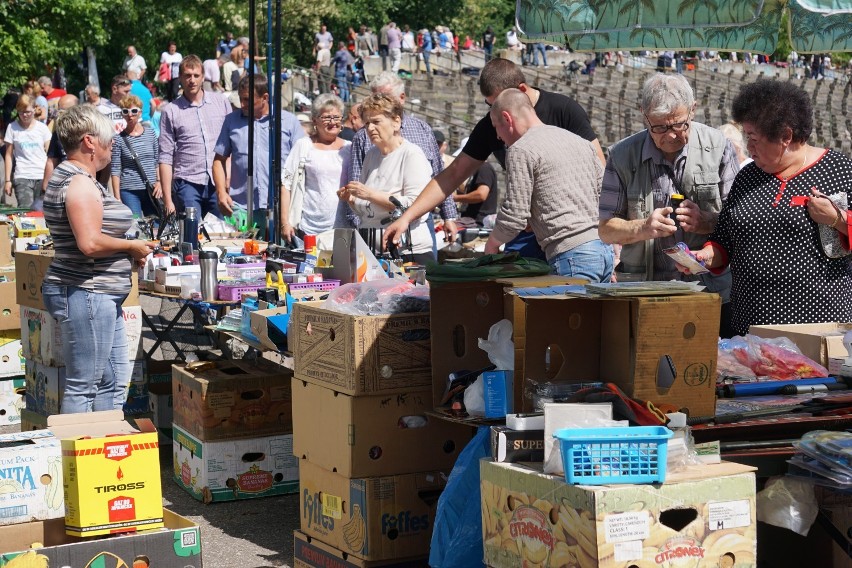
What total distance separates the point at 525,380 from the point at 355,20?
162 feet

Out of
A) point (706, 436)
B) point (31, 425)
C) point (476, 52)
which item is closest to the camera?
point (706, 436)

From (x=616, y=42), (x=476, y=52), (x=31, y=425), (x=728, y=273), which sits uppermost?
(x=476, y=52)

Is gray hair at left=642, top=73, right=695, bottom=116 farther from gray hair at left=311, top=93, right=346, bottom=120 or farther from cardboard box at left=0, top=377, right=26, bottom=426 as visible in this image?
cardboard box at left=0, top=377, right=26, bottom=426

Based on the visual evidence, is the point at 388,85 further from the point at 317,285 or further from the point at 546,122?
the point at 317,285

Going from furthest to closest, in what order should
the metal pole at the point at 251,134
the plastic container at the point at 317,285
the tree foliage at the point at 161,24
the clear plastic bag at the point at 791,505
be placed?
the tree foliage at the point at 161,24 < the metal pole at the point at 251,134 < the plastic container at the point at 317,285 < the clear plastic bag at the point at 791,505

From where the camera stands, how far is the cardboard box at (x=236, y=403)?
593cm

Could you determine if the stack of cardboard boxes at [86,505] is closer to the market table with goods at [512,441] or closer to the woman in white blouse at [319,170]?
the market table with goods at [512,441]

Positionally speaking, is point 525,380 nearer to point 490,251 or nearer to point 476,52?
point 490,251

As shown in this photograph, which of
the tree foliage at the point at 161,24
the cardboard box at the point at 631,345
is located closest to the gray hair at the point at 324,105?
the cardboard box at the point at 631,345

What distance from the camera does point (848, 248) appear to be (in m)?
4.54

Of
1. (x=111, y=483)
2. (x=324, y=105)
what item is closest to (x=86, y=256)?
(x=111, y=483)

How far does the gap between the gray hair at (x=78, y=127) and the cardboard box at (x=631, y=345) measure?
8.69ft

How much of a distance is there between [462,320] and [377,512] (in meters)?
0.78

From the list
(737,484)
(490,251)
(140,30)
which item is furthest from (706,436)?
(140,30)
